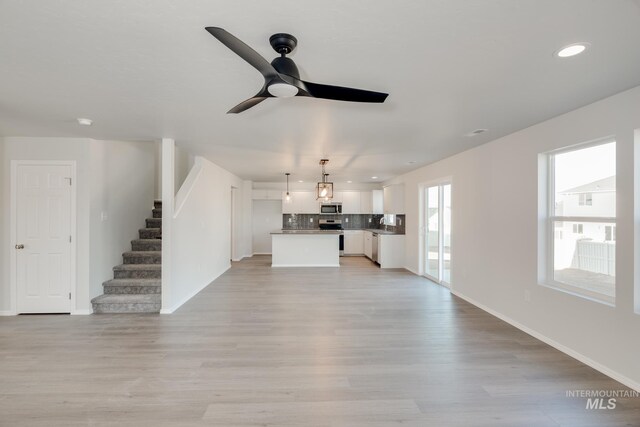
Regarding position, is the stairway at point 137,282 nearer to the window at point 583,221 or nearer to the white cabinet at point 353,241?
the window at point 583,221

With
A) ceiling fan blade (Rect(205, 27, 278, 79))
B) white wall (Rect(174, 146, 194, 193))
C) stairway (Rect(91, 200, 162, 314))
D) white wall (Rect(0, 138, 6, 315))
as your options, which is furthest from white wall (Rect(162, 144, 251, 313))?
ceiling fan blade (Rect(205, 27, 278, 79))

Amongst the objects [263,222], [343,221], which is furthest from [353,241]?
→ [263,222]

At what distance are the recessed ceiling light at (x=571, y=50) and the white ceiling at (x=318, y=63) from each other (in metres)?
0.05

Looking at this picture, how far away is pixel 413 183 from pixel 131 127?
5.71 metres

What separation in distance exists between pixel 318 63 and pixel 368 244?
25.1 feet

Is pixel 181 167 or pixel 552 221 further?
pixel 181 167

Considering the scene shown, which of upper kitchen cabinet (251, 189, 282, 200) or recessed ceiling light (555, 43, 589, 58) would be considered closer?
recessed ceiling light (555, 43, 589, 58)

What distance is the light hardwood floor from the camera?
207cm

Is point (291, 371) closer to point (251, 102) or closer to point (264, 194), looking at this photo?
point (251, 102)

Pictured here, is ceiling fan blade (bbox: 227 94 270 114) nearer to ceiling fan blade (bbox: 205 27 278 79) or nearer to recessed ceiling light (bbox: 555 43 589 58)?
ceiling fan blade (bbox: 205 27 278 79)

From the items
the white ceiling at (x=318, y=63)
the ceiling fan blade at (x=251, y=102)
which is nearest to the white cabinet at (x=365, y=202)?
the white ceiling at (x=318, y=63)

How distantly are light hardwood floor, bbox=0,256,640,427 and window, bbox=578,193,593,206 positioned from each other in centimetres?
153

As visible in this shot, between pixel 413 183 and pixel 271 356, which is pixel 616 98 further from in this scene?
pixel 413 183

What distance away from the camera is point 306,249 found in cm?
775
